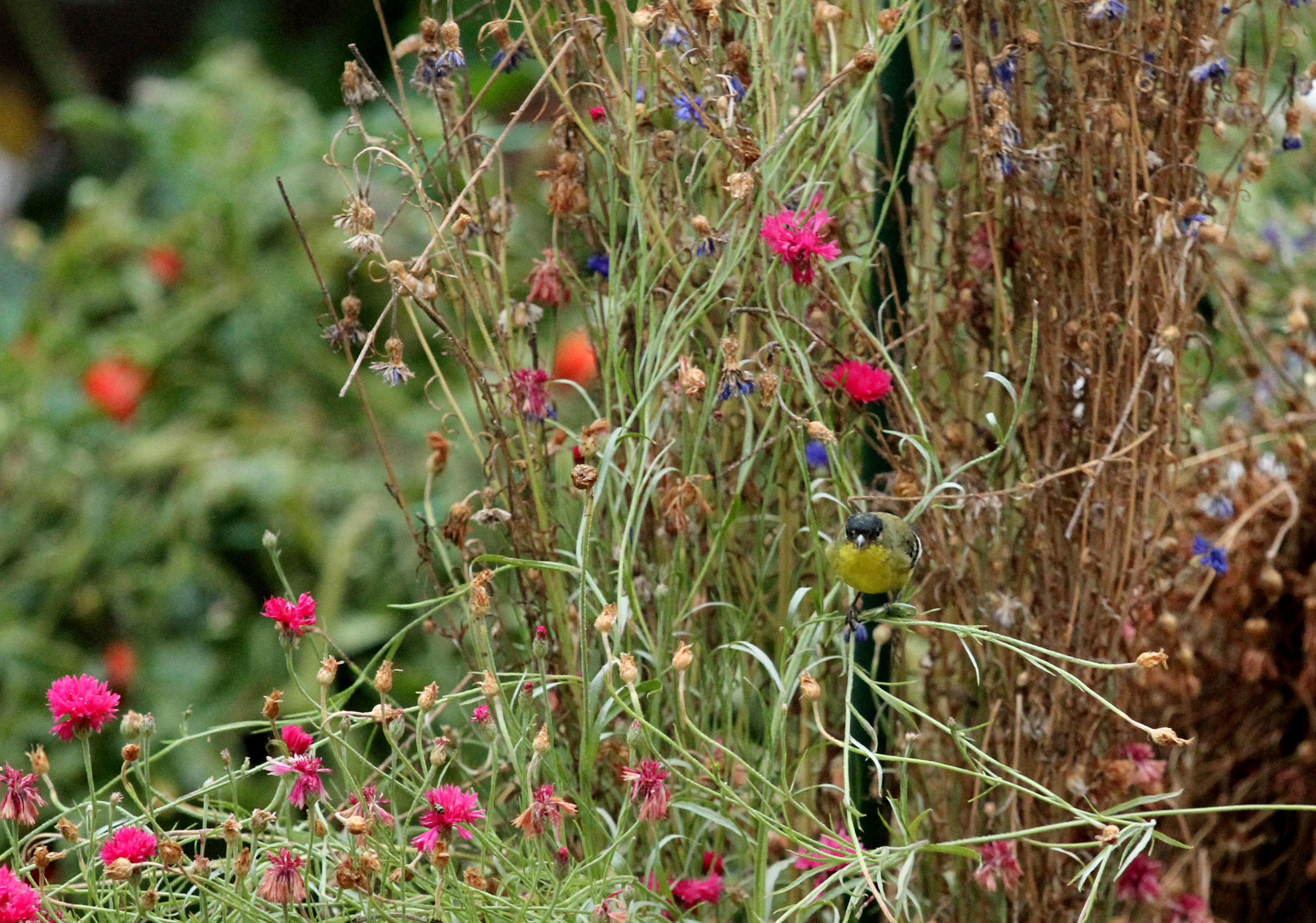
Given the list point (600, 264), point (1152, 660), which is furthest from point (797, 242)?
point (1152, 660)

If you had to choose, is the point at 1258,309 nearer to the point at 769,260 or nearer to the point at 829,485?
the point at 829,485

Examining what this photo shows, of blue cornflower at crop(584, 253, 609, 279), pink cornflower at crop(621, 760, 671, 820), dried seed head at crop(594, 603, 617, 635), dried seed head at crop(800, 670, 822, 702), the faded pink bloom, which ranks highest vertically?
blue cornflower at crop(584, 253, 609, 279)

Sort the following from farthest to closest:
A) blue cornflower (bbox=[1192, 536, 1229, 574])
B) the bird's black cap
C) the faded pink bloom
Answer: blue cornflower (bbox=[1192, 536, 1229, 574])
the faded pink bloom
the bird's black cap

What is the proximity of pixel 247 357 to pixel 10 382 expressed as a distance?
40cm

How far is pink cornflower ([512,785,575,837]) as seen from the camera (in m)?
0.76

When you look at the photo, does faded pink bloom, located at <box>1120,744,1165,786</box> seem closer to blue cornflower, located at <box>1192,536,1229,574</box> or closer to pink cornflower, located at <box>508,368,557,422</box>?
blue cornflower, located at <box>1192,536,1229,574</box>

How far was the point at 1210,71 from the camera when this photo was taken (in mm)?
908

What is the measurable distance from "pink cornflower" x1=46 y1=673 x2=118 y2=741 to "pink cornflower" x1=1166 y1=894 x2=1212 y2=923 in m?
0.88

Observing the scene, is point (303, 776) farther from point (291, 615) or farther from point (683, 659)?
point (683, 659)

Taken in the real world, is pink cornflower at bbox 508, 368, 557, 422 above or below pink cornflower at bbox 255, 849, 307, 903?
above

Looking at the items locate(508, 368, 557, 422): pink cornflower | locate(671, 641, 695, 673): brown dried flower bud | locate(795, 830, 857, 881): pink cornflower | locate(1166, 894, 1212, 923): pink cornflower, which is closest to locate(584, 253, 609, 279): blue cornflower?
locate(508, 368, 557, 422): pink cornflower

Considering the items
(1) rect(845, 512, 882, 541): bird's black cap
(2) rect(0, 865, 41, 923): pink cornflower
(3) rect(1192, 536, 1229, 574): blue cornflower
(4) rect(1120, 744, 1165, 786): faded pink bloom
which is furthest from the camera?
(3) rect(1192, 536, 1229, 574): blue cornflower

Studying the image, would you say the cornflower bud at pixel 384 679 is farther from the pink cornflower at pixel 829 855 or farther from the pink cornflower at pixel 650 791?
the pink cornflower at pixel 829 855

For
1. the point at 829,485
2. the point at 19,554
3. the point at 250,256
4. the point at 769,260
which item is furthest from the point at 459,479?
the point at 769,260
